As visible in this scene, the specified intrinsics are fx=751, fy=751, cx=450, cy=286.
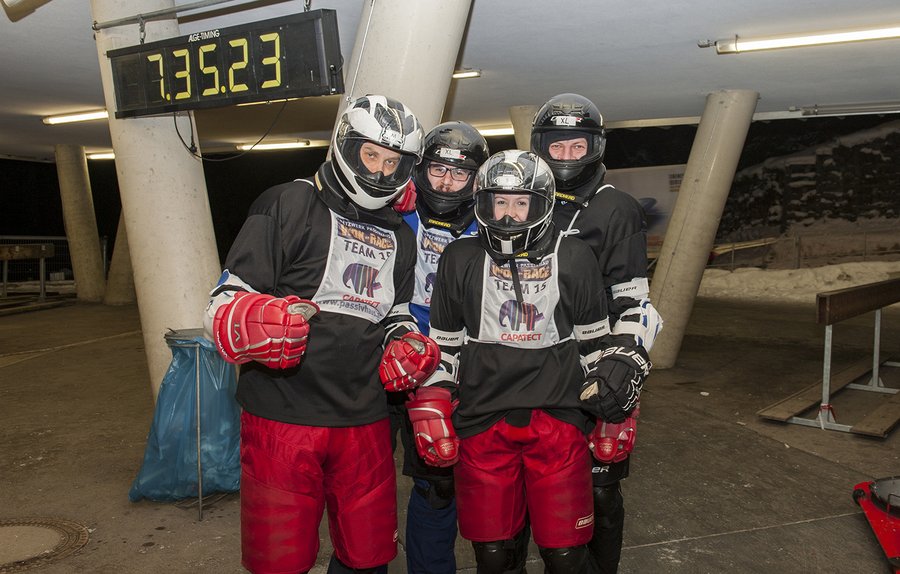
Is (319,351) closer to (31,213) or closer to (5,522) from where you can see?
(5,522)

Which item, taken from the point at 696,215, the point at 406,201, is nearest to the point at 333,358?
the point at 406,201

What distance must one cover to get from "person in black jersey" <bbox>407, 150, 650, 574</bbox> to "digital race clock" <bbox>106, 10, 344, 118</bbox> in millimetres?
1571

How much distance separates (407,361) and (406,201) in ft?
2.72

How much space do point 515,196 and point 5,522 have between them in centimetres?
356

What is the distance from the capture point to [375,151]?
282 cm

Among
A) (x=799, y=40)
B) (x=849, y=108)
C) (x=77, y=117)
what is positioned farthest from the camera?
(x=77, y=117)

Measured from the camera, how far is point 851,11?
20.0 ft

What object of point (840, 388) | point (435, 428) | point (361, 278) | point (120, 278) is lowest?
point (840, 388)

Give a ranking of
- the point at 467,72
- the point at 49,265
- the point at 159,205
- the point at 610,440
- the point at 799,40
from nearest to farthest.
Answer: the point at 610,440 → the point at 159,205 → the point at 799,40 → the point at 467,72 → the point at 49,265

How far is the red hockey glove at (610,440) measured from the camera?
308 cm

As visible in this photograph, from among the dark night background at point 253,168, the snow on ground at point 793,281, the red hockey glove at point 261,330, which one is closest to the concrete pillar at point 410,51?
the red hockey glove at point 261,330

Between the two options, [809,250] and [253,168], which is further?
[253,168]

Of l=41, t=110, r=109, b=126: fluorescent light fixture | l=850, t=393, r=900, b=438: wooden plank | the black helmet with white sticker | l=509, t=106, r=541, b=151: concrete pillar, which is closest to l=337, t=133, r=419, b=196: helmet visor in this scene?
the black helmet with white sticker

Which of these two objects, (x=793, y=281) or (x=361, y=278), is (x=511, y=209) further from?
(x=793, y=281)
